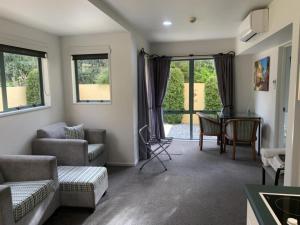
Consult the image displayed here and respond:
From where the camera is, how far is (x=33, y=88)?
3.75m

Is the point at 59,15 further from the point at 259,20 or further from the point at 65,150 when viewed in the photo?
the point at 259,20

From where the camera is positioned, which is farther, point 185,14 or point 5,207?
point 185,14

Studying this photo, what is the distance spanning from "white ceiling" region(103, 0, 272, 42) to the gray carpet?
2.44 meters

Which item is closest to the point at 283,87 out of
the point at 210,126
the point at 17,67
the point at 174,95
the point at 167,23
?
the point at 210,126

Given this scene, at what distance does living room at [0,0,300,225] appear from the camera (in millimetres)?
2613

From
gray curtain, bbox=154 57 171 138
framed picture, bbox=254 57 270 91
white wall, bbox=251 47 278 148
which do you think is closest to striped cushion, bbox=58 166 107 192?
gray curtain, bbox=154 57 171 138

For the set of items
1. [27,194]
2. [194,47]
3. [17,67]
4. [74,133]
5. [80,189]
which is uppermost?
[194,47]

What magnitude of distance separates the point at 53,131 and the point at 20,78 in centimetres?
92

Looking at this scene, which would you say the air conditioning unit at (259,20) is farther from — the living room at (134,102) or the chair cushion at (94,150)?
the chair cushion at (94,150)

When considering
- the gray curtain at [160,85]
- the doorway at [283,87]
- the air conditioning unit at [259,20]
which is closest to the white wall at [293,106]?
the air conditioning unit at [259,20]

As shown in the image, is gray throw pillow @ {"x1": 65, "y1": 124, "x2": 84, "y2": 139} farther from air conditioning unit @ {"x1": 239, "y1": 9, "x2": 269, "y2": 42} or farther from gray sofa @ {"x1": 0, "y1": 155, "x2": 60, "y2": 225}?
air conditioning unit @ {"x1": 239, "y1": 9, "x2": 269, "y2": 42}

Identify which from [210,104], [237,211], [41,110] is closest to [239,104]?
[210,104]

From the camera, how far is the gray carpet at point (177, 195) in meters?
2.60

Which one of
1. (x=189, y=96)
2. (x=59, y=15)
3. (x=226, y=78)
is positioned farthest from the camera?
(x=189, y=96)
